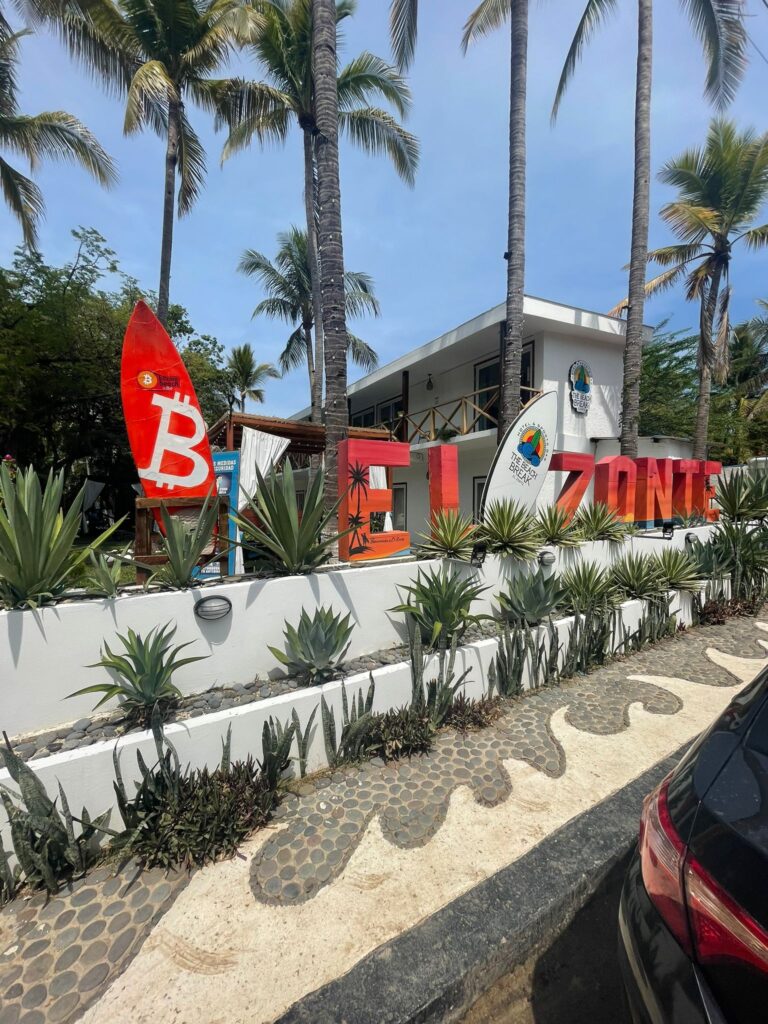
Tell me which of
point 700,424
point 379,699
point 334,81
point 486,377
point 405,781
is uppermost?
point 334,81

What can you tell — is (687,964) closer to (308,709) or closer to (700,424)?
(308,709)

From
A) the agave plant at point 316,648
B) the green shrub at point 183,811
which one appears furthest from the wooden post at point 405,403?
the green shrub at point 183,811

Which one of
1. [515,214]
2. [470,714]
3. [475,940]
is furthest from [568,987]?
[515,214]

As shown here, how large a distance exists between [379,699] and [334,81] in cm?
724

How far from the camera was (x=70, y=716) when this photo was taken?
2.76 metres

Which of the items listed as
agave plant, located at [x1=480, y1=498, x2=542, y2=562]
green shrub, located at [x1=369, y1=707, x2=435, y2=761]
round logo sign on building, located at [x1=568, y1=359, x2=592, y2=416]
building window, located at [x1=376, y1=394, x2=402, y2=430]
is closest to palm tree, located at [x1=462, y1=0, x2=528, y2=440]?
agave plant, located at [x1=480, y1=498, x2=542, y2=562]

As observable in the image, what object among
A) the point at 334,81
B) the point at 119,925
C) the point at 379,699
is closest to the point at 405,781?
the point at 379,699

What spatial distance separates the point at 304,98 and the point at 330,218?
7.90m

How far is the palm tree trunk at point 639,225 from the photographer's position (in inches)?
343

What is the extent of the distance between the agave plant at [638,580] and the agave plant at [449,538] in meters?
2.10

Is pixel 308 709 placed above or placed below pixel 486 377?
below

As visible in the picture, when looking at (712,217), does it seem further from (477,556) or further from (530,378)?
(477,556)

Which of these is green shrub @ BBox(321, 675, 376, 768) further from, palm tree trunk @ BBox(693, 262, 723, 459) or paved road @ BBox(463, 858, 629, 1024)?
palm tree trunk @ BBox(693, 262, 723, 459)

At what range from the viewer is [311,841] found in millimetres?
2248
